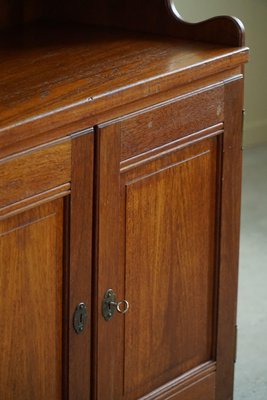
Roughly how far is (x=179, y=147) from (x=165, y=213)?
134mm

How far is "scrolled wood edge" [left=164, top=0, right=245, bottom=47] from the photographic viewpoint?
214 cm

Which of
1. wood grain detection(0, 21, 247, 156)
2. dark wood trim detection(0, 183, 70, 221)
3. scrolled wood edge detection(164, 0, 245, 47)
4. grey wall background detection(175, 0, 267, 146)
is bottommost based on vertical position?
grey wall background detection(175, 0, 267, 146)

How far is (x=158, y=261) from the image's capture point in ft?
6.89

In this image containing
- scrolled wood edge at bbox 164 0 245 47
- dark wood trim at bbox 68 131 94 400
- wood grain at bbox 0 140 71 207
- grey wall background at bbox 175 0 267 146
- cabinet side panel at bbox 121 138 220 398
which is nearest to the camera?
wood grain at bbox 0 140 71 207

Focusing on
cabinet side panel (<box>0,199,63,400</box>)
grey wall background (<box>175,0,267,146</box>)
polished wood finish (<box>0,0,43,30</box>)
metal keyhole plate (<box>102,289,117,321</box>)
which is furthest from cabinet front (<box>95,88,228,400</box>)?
grey wall background (<box>175,0,267,146</box>)

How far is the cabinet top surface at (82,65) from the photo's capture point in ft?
5.80

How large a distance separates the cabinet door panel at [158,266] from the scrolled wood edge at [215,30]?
0.20m

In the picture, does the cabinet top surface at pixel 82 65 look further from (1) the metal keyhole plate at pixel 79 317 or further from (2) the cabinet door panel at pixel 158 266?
(1) the metal keyhole plate at pixel 79 317

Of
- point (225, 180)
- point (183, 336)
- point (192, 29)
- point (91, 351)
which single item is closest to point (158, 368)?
point (183, 336)

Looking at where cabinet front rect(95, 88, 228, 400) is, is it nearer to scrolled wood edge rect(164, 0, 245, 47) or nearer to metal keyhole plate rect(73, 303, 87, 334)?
metal keyhole plate rect(73, 303, 87, 334)

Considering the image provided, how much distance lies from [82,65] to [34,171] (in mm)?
361

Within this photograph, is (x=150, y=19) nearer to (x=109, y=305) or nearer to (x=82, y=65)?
(x=82, y=65)

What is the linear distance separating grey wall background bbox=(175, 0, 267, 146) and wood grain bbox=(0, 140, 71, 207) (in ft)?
7.59

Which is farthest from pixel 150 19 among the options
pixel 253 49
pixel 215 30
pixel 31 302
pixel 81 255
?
pixel 253 49
